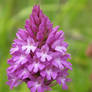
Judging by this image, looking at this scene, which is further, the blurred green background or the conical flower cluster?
the blurred green background

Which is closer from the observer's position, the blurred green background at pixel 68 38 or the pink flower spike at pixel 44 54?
the pink flower spike at pixel 44 54

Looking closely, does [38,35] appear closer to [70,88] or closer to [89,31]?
[70,88]

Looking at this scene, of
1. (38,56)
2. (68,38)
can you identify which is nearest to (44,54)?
(38,56)

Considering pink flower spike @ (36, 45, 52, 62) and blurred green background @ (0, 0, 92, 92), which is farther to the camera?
blurred green background @ (0, 0, 92, 92)

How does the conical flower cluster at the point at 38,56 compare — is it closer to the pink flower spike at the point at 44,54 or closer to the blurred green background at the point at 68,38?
the pink flower spike at the point at 44,54

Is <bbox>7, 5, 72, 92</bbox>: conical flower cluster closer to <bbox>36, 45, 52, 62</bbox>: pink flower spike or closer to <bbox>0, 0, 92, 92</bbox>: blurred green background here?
<bbox>36, 45, 52, 62</bbox>: pink flower spike

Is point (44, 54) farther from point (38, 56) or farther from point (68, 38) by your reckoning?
point (68, 38)

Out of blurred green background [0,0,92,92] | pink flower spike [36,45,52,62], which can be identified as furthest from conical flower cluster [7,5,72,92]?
blurred green background [0,0,92,92]

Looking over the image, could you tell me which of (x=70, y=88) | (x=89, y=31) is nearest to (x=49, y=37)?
(x=70, y=88)

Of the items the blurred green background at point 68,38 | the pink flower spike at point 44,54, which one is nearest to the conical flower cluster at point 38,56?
the pink flower spike at point 44,54
